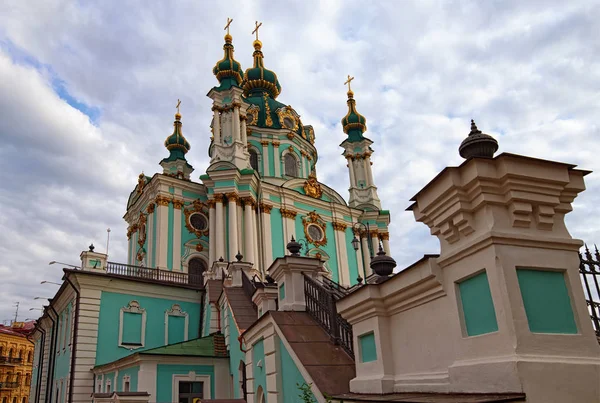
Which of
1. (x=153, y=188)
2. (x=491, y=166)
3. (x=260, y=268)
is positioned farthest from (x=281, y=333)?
(x=153, y=188)

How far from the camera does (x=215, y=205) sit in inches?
1136

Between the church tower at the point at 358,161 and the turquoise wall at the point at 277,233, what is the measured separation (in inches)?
359

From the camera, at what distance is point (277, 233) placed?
3089cm

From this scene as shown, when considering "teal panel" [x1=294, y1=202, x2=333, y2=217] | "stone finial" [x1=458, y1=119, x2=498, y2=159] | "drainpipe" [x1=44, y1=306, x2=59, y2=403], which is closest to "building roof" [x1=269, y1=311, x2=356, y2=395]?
"stone finial" [x1=458, y1=119, x2=498, y2=159]

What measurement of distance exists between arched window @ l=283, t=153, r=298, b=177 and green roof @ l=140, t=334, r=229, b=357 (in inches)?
861

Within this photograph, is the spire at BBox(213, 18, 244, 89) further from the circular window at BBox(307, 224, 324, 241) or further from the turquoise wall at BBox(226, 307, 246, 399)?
the turquoise wall at BBox(226, 307, 246, 399)

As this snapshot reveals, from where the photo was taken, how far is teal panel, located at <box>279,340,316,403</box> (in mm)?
6531

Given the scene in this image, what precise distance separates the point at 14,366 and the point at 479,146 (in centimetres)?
6344

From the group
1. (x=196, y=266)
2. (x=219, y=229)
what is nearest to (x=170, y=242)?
(x=196, y=266)

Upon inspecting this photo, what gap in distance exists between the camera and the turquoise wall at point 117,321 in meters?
18.6

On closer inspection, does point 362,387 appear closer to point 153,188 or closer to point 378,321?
point 378,321

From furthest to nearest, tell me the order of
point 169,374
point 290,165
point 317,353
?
point 290,165
point 169,374
point 317,353

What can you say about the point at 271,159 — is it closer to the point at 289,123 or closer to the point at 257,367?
the point at 289,123

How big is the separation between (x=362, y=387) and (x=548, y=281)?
237cm
